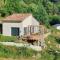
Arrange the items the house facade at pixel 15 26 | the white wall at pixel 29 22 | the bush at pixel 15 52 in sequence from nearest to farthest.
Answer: the bush at pixel 15 52, the house facade at pixel 15 26, the white wall at pixel 29 22

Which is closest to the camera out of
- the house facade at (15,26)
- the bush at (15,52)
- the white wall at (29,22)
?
the bush at (15,52)

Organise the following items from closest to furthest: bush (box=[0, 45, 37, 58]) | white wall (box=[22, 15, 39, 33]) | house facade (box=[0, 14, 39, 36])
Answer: bush (box=[0, 45, 37, 58]) < house facade (box=[0, 14, 39, 36]) < white wall (box=[22, 15, 39, 33])

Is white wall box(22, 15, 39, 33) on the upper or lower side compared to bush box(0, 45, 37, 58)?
upper

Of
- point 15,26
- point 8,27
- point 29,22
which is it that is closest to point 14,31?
point 15,26

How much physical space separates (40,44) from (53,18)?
1183 inches

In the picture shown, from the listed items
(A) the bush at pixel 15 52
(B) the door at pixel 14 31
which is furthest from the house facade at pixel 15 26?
(A) the bush at pixel 15 52

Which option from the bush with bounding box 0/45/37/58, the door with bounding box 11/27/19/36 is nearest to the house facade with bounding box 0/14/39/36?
the door with bounding box 11/27/19/36

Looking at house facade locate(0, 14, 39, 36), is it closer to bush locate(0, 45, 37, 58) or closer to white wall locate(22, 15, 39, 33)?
white wall locate(22, 15, 39, 33)

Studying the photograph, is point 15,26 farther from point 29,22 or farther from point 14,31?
point 29,22

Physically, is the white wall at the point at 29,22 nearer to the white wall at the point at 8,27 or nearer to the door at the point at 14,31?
the white wall at the point at 8,27

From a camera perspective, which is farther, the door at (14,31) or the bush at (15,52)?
the door at (14,31)

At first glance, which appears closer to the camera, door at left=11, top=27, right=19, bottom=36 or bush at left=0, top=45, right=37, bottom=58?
bush at left=0, top=45, right=37, bottom=58

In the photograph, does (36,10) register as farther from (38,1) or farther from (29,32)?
(29,32)

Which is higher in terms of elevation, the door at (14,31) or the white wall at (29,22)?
the white wall at (29,22)
